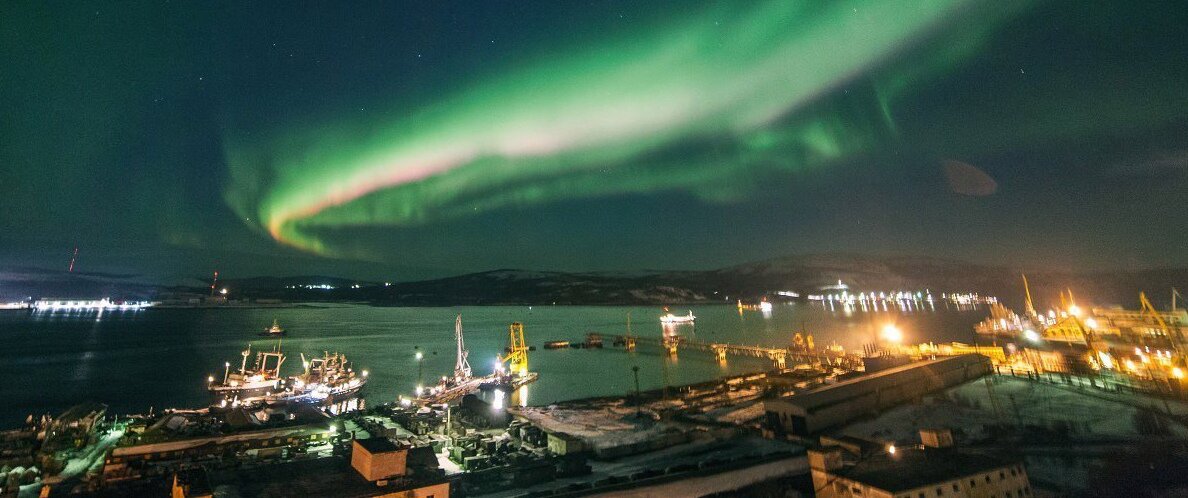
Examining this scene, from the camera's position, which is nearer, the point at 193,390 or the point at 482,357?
the point at 193,390

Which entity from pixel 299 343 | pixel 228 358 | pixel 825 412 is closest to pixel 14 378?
pixel 228 358

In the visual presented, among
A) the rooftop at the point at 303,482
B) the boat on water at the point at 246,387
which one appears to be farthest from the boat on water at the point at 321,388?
the rooftop at the point at 303,482

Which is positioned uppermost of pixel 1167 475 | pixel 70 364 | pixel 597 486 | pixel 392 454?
pixel 70 364

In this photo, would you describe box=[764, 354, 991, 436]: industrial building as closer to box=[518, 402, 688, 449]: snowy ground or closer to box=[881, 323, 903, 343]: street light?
box=[518, 402, 688, 449]: snowy ground

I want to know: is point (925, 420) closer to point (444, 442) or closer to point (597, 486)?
point (597, 486)

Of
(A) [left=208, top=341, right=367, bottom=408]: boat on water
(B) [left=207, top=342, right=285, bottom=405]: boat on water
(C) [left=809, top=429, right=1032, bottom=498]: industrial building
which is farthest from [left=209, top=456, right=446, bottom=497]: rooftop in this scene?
(B) [left=207, top=342, right=285, bottom=405]: boat on water

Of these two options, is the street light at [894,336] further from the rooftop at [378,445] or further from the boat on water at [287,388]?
the rooftop at [378,445]

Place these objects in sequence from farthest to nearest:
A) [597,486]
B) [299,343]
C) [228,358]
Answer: [299,343] → [228,358] → [597,486]
